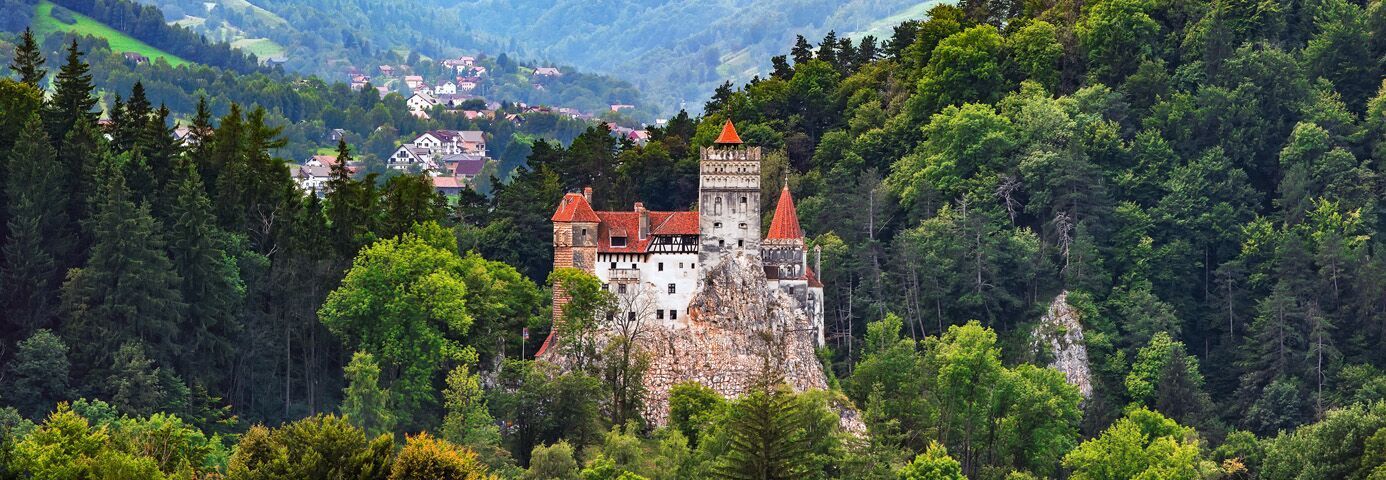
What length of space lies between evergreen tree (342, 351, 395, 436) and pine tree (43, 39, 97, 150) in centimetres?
1559

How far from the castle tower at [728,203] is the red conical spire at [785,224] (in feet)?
→ 5.76

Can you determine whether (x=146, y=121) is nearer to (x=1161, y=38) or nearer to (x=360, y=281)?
(x=360, y=281)

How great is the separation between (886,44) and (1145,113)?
21133 mm

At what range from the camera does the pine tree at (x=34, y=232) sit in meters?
87.1

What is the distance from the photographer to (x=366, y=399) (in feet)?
286

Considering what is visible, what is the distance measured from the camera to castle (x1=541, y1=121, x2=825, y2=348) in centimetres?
9212

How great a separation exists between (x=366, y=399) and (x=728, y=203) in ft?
54.8

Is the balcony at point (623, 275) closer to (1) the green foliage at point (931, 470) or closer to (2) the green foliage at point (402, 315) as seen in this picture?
(2) the green foliage at point (402, 315)

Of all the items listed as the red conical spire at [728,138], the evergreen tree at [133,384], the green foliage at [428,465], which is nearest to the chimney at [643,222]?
the red conical spire at [728,138]

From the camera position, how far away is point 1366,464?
88.3 meters

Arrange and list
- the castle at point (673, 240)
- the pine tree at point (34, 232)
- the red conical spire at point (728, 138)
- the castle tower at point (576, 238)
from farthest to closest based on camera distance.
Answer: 1. the red conical spire at point (728, 138)
2. the castle tower at point (576, 238)
3. the castle at point (673, 240)
4. the pine tree at point (34, 232)

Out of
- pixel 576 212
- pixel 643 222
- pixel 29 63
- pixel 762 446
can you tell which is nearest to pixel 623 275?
pixel 643 222

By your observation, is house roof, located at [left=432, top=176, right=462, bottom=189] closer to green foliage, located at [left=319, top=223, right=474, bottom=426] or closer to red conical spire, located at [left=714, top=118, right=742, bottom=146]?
red conical spire, located at [left=714, top=118, right=742, bottom=146]

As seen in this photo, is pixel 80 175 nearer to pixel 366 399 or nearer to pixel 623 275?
pixel 366 399
